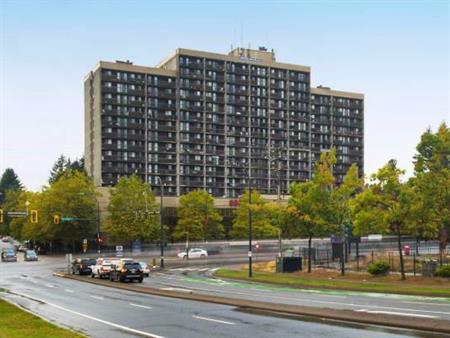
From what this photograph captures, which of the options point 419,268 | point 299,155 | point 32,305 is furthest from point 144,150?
point 32,305

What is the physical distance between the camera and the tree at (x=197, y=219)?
113 m

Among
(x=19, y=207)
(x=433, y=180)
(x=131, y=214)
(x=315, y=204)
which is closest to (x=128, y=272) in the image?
(x=315, y=204)

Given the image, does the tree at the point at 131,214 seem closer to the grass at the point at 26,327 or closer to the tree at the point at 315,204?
the tree at the point at 315,204

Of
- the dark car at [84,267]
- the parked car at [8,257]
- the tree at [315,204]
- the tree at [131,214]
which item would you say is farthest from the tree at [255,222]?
the tree at [315,204]

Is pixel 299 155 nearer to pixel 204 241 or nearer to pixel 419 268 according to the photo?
pixel 204 241

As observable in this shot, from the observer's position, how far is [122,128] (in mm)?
151375

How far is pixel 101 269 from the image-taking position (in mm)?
54375

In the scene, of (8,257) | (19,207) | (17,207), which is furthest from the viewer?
(17,207)

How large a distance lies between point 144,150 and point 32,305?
124554 mm

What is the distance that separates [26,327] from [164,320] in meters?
5.01

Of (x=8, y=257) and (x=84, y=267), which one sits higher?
(x=84, y=267)

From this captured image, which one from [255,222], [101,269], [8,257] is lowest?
[8,257]

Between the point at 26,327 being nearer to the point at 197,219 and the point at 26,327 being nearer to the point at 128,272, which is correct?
the point at 128,272

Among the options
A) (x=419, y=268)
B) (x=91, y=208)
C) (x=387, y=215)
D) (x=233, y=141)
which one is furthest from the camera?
(x=233, y=141)
